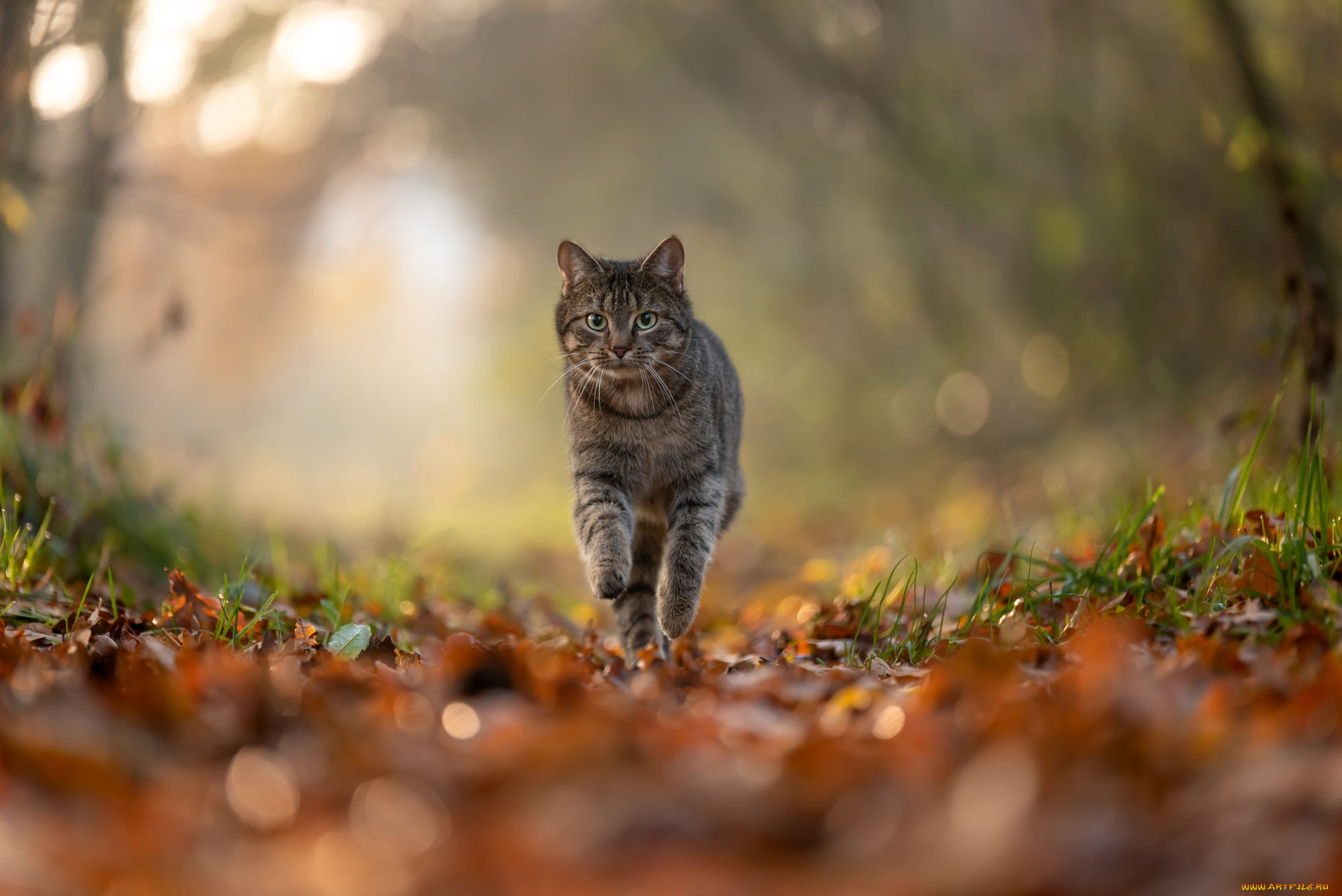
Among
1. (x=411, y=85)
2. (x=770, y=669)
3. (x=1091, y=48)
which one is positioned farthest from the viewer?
(x=411, y=85)

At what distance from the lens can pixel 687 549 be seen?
3.53m

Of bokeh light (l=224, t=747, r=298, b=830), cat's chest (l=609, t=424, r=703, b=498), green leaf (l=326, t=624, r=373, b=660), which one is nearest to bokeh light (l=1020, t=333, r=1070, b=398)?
cat's chest (l=609, t=424, r=703, b=498)

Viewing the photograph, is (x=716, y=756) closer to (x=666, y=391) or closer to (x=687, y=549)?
(x=687, y=549)

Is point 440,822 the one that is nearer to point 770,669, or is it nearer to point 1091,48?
point 770,669

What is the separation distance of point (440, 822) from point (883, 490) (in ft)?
38.2

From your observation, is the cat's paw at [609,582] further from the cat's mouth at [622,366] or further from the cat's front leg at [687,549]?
the cat's mouth at [622,366]

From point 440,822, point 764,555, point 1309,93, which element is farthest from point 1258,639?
point 764,555

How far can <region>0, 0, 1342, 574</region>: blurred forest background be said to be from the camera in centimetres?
588

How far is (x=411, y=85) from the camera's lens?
48.1ft

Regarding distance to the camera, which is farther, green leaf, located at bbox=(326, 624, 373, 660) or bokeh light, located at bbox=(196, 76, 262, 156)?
Answer: bokeh light, located at bbox=(196, 76, 262, 156)

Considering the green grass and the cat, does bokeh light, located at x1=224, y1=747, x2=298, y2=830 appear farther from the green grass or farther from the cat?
the cat

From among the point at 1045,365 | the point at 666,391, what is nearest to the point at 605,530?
the point at 666,391

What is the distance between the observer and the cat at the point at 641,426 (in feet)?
12.0

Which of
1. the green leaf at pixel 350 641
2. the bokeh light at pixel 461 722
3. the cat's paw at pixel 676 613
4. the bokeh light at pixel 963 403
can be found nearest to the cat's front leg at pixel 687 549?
the cat's paw at pixel 676 613
